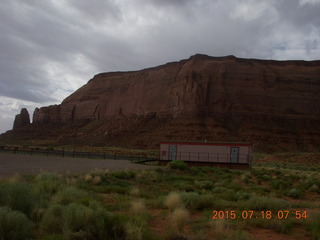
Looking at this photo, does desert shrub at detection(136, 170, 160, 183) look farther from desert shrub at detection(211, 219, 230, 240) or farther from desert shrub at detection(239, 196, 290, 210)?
desert shrub at detection(211, 219, 230, 240)

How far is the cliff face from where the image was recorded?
8969cm

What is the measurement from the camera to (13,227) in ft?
17.7

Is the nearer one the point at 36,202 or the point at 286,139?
the point at 36,202

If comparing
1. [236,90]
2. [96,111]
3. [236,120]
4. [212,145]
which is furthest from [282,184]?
[96,111]

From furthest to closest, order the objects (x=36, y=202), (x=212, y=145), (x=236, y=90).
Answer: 1. (x=236, y=90)
2. (x=212, y=145)
3. (x=36, y=202)

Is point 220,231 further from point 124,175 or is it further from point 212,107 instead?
point 212,107

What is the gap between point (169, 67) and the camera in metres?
108

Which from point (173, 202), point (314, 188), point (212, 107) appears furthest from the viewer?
point (212, 107)

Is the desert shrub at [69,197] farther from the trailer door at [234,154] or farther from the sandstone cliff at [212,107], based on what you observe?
the sandstone cliff at [212,107]

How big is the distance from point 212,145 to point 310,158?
26136 mm

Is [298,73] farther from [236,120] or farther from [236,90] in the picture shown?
[236,120]

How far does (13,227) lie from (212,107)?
3421 inches

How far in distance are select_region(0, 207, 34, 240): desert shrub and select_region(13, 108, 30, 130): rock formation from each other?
133074 mm

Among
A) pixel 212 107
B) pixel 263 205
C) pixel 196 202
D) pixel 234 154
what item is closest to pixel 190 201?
pixel 196 202
